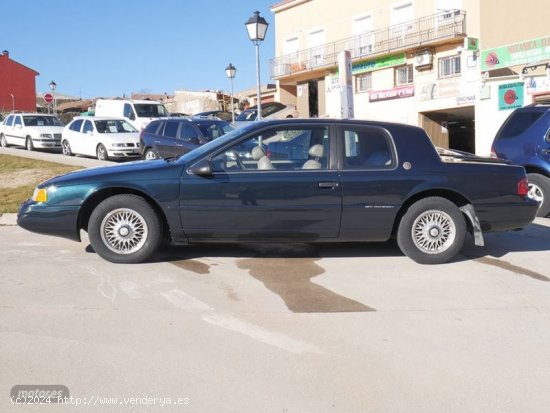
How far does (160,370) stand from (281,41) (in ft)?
130

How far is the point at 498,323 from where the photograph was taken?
458 centimetres

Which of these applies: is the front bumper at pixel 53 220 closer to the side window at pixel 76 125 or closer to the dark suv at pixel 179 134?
the dark suv at pixel 179 134

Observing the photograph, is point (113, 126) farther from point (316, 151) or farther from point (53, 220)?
point (316, 151)

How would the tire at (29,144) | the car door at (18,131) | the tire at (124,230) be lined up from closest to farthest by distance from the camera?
1. the tire at (124,230)
2. the tire at (29,144)
3. the car door at (18,131)

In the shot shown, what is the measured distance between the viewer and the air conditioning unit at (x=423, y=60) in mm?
29828

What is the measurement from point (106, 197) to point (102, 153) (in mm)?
12654

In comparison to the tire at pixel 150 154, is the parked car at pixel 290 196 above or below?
below

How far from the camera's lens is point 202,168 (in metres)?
6.02

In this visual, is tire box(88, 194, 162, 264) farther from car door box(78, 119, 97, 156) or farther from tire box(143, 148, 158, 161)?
car door box(78, 119, 97, 156)

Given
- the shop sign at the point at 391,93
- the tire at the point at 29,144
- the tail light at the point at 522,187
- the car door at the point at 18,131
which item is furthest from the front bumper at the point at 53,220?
the shop sign at the point at 391,93

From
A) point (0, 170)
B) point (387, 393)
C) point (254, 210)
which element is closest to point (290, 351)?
point (387, 393)

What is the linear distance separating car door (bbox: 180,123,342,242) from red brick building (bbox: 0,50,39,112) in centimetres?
5970

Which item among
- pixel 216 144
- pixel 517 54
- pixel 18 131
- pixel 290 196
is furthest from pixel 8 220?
pixel 517 54

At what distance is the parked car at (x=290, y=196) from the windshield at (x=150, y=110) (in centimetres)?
1721
